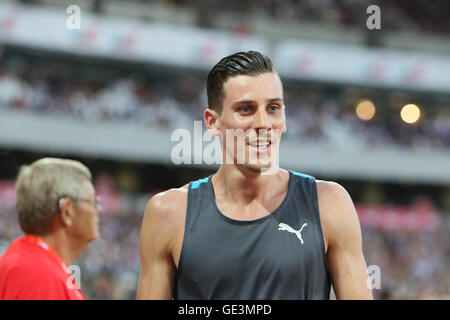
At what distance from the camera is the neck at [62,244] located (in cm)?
286

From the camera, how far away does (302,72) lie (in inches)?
947

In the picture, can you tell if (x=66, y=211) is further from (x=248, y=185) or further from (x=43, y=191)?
(x=248, y=185)

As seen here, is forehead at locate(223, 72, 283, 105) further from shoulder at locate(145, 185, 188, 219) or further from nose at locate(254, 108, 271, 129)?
shoulder at locate(145, 185, 188, 219)

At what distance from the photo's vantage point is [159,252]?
2207mm

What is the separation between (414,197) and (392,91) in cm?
440

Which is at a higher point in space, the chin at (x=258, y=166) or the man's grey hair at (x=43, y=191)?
the chin at (x=258, y=166)

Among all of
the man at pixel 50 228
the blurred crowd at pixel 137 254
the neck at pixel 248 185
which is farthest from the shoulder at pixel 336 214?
the blurred crowd at pixel 137 254

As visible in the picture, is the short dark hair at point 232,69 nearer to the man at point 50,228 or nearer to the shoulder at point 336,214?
the shoulder at point 336,214

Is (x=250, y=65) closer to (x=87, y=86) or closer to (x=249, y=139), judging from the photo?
(x=249, y=139)

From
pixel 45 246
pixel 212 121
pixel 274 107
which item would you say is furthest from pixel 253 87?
pixel 45 246

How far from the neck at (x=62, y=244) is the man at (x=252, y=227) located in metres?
0.77

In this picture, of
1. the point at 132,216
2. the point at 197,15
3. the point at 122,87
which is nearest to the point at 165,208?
the point at 132,216

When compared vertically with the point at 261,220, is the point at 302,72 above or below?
above

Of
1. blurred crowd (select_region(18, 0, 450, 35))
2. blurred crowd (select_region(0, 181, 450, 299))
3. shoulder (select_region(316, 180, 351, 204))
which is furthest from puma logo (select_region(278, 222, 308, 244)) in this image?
blurred crowd (select_region(18, 0, 450, 35))
